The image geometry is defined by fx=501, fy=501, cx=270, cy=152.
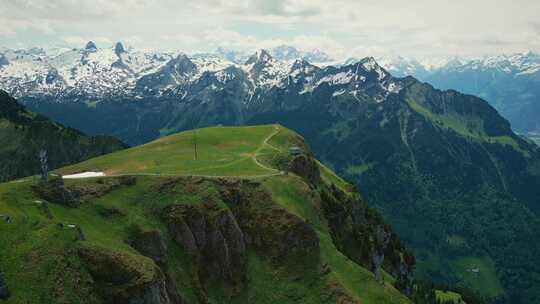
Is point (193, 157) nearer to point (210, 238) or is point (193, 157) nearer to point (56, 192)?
point (210, 238)

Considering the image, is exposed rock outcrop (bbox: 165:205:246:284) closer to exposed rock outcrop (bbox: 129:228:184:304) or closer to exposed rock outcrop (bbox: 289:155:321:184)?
exposed rock outcrop (bbox: 129:228:184:304)

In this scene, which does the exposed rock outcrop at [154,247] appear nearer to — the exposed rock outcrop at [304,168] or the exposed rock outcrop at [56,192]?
the exposed rock outcrop at [56,192]

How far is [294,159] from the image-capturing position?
14238 centimetres

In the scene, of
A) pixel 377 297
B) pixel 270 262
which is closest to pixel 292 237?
pixel 270 262

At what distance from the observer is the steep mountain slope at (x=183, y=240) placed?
66750 mm

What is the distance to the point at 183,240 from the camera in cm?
9500

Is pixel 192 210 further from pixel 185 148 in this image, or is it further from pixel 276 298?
pixel 185 148

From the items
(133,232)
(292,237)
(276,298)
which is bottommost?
(276,298)

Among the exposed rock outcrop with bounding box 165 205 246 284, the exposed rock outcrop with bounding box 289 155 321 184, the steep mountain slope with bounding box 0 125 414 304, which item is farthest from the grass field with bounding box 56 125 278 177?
the exposed rock outcrop with bounding box 165 205 246 284

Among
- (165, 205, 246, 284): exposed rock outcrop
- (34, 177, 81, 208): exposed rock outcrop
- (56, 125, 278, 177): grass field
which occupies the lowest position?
(165, 205, 246, 284): exposed rock outcrop

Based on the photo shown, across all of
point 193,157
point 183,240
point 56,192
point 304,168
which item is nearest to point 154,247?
point 183,240

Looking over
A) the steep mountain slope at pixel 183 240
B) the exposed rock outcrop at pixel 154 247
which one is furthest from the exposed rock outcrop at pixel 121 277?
the exposed rock outcrop at pixel 154 247

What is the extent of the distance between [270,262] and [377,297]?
72.9 ft

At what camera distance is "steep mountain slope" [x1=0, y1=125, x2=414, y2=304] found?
66.8 meters
